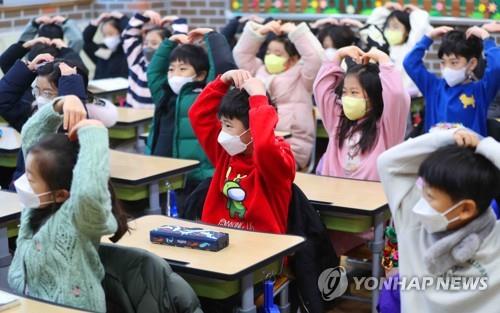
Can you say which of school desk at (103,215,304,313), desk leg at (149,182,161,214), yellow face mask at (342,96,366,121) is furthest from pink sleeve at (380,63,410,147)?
school desk at (103,215,304,313)

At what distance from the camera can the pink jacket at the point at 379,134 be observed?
387cm

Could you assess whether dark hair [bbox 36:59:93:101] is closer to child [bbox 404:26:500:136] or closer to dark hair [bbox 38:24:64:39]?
child [bbox 404:26:500:136]

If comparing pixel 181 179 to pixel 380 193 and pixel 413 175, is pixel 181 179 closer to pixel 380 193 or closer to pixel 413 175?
pixel 380 193

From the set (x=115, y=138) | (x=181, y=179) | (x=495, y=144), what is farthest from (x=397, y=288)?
(x=115, y=138)

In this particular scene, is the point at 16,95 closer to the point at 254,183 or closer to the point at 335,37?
the point at 254,183

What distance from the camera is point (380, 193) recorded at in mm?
3447

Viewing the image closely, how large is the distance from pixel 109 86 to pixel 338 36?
173 cm

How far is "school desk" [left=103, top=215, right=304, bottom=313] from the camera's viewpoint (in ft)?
8.38

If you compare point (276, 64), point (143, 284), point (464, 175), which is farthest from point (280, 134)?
point (464, 175)

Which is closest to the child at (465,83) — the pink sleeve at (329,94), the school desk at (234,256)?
the pink sleeve at (329,94)

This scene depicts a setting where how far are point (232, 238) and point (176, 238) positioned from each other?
0.20m

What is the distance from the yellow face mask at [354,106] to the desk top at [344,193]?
344mm

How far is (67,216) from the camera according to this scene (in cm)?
233

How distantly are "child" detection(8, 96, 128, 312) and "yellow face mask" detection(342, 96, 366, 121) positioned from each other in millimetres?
→ 1678
